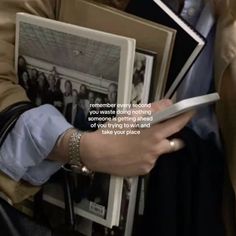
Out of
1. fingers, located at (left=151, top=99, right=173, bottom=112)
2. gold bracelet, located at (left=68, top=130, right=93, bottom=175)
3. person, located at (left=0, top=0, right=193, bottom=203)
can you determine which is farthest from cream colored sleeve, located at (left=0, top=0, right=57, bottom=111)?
fingers, located at (left=151, top=99, right=173, bottom=112)

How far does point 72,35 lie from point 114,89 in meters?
0.10

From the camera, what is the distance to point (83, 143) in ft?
2.60

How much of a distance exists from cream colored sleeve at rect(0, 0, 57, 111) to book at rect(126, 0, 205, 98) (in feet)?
0.55

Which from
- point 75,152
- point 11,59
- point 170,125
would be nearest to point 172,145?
point 170,125

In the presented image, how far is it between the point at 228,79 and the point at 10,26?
38 cm

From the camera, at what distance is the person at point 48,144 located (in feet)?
2.51

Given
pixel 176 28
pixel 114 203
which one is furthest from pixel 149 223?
pixel 176 28

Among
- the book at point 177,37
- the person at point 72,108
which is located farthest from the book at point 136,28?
the person at point 72,108

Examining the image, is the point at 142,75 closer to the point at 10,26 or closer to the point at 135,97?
the point at 135,97

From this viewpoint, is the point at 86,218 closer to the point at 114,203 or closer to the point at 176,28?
the point at 114,203

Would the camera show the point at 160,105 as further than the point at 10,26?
No

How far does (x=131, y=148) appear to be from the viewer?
0.78 m

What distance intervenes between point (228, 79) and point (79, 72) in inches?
8.9

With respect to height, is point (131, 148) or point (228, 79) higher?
point (228, 79)
